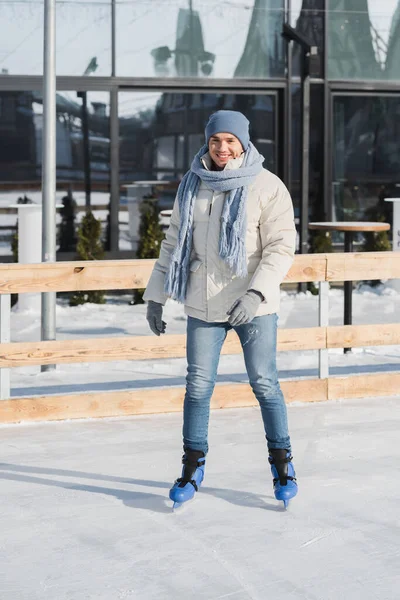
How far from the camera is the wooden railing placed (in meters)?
6.72

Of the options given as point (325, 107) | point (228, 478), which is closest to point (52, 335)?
point (228, 478)

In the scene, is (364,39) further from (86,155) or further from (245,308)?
(245,308)

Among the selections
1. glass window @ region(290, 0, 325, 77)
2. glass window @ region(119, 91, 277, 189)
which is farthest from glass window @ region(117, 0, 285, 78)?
glass window @ region(119, 91, 277, 189)

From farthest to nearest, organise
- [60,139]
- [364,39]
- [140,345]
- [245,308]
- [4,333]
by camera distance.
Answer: [364,39]
[60,139]
[140,345]
[4,333]
[245,308]

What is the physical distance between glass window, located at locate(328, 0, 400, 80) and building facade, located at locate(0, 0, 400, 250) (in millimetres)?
12

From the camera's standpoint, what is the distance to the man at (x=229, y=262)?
15.7 feet

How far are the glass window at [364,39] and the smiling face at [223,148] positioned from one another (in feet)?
27.8

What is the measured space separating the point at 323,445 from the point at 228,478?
87 centimetres

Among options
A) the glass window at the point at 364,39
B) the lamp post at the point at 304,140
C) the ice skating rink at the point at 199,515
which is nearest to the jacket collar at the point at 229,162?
the ice skating rink at the point at 199,515

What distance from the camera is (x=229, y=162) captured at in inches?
190

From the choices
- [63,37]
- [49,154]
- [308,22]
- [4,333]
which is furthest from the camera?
[308,22]

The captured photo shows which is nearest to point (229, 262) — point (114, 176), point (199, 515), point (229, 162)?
point (229, 162)

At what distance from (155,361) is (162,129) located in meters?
4.59

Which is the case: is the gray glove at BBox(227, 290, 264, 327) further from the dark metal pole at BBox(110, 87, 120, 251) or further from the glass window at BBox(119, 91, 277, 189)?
the glass window at BBox(119, 91, 277, 189)
